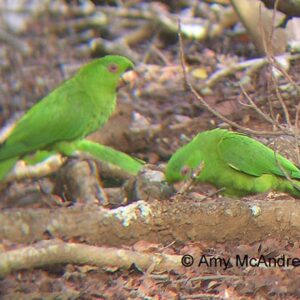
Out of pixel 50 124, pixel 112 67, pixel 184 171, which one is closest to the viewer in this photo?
pixel 184 171

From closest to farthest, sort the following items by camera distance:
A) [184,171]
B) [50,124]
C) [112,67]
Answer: [184,171], [50,124], [112,67]

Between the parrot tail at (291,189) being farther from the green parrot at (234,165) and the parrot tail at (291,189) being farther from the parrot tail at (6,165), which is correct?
the parrot tail at (6,165)

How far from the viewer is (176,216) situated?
4.03 metres

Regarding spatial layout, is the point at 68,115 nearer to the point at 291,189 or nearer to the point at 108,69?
the point at 108,69

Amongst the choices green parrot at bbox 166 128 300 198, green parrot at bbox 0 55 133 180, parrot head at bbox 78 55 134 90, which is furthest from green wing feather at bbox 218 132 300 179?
parrot head at bbox 78 55 134 90

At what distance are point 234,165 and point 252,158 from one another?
108 mm

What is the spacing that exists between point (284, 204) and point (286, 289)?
56 centimetres

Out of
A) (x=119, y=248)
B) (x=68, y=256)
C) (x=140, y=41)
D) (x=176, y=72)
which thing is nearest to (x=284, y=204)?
(x=119, y=248)

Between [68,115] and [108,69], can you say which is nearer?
[68,115]

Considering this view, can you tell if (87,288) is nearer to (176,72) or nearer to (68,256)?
(68,256)

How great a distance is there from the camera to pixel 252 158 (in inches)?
181

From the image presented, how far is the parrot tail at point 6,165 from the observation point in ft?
19.9

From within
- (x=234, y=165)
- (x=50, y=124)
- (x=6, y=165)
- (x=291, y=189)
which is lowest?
(x=6, y=165)

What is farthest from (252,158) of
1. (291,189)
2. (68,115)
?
(68,115)
